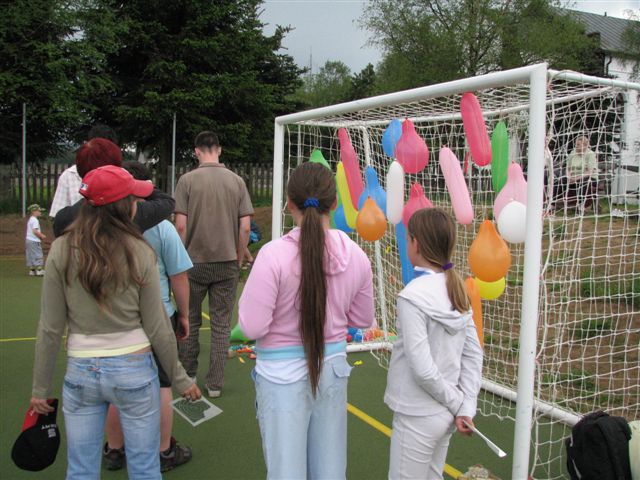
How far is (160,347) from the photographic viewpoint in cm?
219

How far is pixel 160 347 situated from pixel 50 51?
15.5 m

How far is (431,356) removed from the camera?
2188 millimetres

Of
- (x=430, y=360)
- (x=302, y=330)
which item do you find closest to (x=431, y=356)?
Answer: (x=430, y=360)

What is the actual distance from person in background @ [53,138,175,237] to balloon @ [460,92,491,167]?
1.66 metres

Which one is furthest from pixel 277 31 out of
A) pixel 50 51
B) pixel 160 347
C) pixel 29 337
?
pixel 160 347

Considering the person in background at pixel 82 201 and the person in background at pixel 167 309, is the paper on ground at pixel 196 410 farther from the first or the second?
the person in background at pixel 82 201

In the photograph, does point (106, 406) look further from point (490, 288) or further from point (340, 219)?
point (340, 219)

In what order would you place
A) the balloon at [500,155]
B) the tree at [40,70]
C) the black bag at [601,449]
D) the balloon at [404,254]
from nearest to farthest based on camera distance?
the black bag at [601,449] → the balloon at [500,155] → the balloon at [404,254] → the tree at [40,70]

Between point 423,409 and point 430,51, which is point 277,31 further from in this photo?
point 423,409

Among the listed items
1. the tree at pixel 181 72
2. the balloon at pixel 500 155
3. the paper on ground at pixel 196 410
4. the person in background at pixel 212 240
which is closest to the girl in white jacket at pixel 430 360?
the balloon at pixel 500 155

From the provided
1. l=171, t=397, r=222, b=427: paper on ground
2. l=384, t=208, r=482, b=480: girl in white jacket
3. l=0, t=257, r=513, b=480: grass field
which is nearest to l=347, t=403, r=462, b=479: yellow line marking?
l=0, t=257, r=513, b=480: grass field

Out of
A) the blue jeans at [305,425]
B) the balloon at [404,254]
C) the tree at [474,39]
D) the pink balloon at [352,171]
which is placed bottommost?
the blue jeans at [305,425]

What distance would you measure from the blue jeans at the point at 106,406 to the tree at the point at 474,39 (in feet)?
80.1

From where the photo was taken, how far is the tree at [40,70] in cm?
1505
